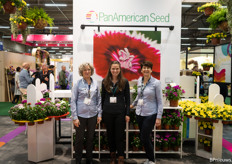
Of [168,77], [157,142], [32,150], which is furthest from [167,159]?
[32,150]

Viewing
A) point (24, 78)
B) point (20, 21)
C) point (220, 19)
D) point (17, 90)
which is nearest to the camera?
point (220, 19)

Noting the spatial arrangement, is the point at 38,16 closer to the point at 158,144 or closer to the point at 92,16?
the point at 92,16

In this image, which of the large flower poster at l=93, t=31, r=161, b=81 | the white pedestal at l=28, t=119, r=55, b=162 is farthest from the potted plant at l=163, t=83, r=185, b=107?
the white pedestal at l=28, t=119, r=55, b=162

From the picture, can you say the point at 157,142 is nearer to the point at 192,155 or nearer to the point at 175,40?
the point at 192,155

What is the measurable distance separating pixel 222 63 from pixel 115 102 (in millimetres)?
4906

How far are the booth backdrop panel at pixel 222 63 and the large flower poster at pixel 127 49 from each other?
3.41m

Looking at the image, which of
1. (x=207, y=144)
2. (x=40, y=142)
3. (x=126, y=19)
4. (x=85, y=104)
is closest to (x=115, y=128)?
(x=85, y=104)

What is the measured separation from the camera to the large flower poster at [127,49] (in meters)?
3.73

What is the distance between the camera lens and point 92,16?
3.73 m

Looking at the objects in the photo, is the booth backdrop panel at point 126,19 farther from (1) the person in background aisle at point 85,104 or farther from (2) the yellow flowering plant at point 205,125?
(2) the yellow flowering plant at point 205,125

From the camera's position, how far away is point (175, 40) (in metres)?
3.81

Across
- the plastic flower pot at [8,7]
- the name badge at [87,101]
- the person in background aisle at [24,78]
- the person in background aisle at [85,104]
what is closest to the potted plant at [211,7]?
the person in background aisle at [85,104]

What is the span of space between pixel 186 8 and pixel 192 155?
994cm

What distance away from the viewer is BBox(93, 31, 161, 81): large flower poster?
3.73m
